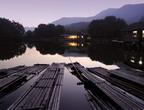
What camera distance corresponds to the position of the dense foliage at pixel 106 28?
120800 millimetres

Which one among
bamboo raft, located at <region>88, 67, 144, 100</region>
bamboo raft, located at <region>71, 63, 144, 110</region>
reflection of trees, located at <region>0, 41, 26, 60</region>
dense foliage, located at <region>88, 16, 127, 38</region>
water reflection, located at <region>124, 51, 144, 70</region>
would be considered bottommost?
water reflection, located at <region>124, 51, 144, 70</region>

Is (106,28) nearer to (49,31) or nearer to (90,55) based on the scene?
(49,31)

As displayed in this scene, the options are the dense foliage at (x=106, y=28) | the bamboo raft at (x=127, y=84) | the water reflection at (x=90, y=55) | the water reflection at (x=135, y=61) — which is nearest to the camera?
the bamboo raft at (x=127, y=84)

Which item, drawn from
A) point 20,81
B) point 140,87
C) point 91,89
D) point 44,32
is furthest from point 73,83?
point 44,32

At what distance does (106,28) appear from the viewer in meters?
126

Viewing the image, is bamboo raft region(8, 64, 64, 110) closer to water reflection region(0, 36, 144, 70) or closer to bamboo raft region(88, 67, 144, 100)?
bamboo raft region(88, 67, 144, 100)

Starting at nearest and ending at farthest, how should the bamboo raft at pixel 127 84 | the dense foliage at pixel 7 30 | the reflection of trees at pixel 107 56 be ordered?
1. the bamboo raft at pixel 127 84
2. the reflection of trees at pixel 107 56
3. the dense foliage at pixel 7 30

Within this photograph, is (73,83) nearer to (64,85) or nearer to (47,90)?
(64,85)

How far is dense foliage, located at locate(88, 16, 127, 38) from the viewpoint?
121 m

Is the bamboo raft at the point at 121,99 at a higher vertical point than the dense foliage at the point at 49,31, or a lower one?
lower

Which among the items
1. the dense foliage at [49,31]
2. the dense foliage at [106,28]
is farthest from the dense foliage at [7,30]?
the dense foliage at [106,28]

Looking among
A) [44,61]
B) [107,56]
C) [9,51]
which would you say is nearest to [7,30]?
[9,51]

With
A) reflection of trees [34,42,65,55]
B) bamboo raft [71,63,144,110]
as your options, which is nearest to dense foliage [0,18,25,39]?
reflection of trees [34,42,65,55]

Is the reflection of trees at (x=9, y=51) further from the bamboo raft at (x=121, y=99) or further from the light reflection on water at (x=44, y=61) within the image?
the bamboo raft at (x=121, y=99)
